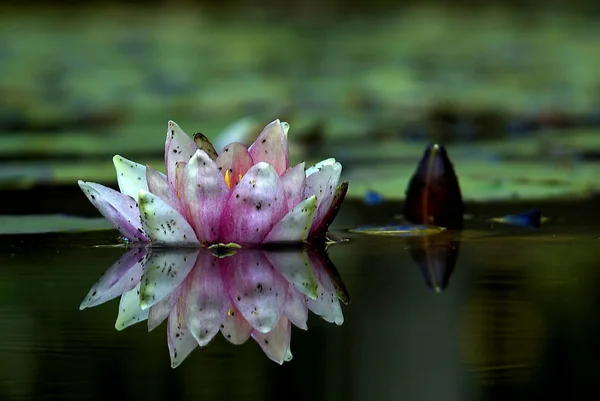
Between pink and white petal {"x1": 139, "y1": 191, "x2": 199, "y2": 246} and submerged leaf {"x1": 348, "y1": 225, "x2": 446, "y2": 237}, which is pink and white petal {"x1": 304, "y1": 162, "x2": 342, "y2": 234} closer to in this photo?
pink and white petal {"x1": 139, "y1": 191, "x2": 199, "y2": 246}

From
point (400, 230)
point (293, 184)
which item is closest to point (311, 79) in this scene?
point (400, 230)

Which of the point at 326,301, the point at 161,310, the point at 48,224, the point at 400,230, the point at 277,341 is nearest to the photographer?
the point at 277,341

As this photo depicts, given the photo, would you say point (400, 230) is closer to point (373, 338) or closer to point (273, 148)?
point (273, 148)

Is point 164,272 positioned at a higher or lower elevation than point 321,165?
lower

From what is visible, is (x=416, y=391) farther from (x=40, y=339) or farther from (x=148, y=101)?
(x=148, y=101)

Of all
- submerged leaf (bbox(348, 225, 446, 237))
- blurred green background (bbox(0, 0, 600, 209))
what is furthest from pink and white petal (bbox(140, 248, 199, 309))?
blurred green background (bbox(0, 0, 600, 209))

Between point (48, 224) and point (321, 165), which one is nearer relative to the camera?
point (321, 165)
